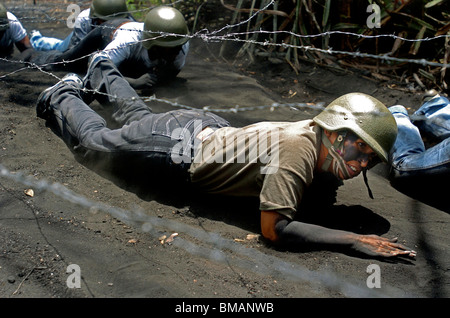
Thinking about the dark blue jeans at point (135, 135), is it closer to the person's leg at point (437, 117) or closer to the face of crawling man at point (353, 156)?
the face of crawling man at point (353, 156)

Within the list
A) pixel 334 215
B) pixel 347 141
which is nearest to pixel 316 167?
pixel 347 141

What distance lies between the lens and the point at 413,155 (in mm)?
3861

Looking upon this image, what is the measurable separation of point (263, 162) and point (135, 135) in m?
0.93

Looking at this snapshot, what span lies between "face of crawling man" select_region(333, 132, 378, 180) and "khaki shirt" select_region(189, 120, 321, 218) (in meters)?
0.15

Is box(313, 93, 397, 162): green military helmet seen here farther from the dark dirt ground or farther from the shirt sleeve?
the shirt sleeve

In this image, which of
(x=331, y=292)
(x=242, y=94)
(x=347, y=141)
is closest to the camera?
(x=331, y=292)

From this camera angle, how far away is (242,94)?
542cm

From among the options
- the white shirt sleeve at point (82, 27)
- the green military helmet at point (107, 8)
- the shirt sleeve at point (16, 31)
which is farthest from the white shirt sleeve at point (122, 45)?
the shirt sleeve at point (16, 31)

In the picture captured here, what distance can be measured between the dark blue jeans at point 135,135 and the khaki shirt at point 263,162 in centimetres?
15

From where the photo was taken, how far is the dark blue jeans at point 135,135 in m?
3.26

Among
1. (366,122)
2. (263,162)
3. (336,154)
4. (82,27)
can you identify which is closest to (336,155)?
(336,154)

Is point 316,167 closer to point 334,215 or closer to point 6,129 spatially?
point 334,215

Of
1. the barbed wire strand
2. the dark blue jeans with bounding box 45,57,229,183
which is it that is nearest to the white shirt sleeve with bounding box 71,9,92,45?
the dark blue jeans with bounding box 45,57,229,183

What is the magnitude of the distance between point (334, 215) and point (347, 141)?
0.66 m
